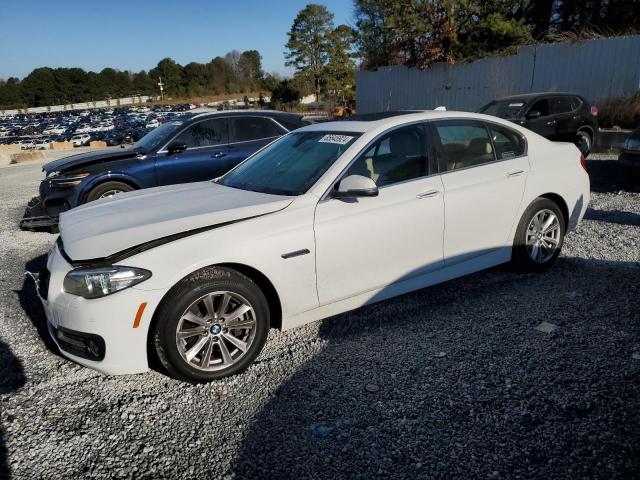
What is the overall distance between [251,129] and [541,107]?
268 inches

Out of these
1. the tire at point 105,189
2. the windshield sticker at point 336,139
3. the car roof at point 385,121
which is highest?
the car roof at point 385,121

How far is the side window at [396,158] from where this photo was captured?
3.63m

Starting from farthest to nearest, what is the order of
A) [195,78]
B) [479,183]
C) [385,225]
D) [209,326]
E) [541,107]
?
[195,78] → [541,107] → [479,183] → [385,225] → [209,326]

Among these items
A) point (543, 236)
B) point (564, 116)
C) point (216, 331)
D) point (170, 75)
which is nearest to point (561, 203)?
point (543, 236)

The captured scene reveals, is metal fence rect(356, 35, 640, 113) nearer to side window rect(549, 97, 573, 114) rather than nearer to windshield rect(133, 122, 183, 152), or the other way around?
side window rect(549, 97, 573, 114)

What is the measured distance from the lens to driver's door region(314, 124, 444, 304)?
330cm

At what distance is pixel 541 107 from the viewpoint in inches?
418

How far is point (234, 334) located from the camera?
10.2ft

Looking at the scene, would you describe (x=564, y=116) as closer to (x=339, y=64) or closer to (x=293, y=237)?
(x=293, y=237)

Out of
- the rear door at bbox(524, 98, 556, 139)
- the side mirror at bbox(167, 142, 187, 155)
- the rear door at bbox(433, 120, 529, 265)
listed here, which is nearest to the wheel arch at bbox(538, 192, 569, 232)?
the rear door at bbox(433, 120, 529, 265)

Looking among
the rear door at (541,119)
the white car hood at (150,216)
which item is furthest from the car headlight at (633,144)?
the white car hood at (150,216)

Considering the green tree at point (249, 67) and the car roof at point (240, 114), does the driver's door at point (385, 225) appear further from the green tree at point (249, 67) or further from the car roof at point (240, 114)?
the green tree at point (249, 67)

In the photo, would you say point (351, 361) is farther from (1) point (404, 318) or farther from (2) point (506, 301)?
(2) point (506, 301)

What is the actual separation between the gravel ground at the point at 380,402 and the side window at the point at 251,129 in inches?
164
